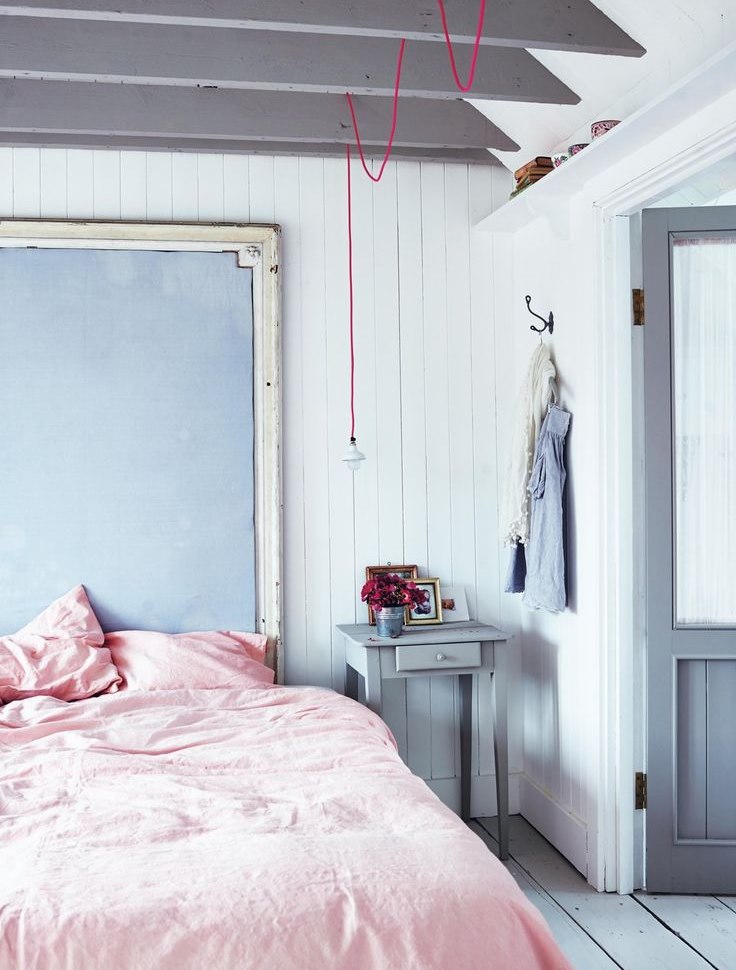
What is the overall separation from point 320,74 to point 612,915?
267 cm

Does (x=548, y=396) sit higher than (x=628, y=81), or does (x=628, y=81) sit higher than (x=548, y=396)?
(x=628, y=81)

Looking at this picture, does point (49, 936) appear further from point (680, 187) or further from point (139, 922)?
point (680, 187)

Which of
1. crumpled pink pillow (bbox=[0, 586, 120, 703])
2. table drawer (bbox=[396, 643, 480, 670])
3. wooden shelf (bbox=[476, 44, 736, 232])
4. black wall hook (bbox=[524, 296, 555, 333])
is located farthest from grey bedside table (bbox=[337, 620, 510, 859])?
wooden shelf (bbox=[476, 44, 736, 232])

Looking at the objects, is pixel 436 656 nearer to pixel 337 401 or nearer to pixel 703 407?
pixel 337 401

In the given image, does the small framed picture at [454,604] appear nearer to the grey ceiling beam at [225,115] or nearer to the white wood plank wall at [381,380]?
the white wood plank wall at [381,380]

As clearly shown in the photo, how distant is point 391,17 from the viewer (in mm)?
2342

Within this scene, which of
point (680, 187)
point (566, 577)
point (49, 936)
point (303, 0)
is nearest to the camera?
point (49, 936)

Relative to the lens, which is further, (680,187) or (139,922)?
(680,187)

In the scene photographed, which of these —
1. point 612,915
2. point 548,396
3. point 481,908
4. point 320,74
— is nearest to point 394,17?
point 320,74

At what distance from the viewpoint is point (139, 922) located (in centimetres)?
154

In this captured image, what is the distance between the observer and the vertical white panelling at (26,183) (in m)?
3.33

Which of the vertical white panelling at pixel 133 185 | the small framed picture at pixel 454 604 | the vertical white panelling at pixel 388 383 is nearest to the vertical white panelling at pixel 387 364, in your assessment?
the vertical white panelling at pixel 388 383

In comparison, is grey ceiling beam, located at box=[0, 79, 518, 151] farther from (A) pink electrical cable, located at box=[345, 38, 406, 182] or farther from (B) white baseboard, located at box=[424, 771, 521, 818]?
(B) white baseboard, located at box=[424, 771, 521, 818]

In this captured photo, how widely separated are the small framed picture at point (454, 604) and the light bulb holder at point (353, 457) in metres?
0.62
